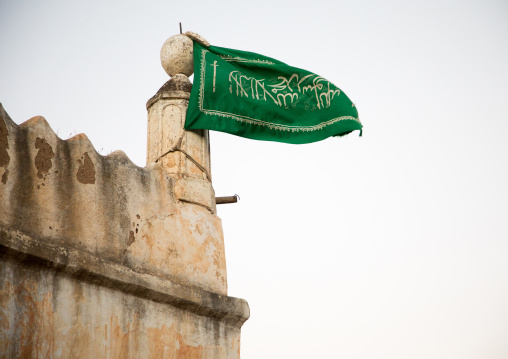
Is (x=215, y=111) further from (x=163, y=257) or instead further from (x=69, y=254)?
(x=69, y=254)

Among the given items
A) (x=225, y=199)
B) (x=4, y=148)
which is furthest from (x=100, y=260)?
(x=225, y=199)

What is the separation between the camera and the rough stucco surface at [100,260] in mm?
5164

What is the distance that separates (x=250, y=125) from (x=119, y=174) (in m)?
1.84

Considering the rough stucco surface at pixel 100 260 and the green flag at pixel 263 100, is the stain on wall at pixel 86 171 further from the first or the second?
the green flag at pixel 263 100

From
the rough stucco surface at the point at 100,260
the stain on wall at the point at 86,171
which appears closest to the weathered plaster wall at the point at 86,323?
the rough stucco surface at the point at 100,260

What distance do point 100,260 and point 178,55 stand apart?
2.65 metres

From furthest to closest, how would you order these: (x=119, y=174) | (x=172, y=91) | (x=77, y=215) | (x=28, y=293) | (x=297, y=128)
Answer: (x=297, y=128)
(x=172, y=91)
(x=119, y=174)
(x=77, y=215)
(x=28, y=293)

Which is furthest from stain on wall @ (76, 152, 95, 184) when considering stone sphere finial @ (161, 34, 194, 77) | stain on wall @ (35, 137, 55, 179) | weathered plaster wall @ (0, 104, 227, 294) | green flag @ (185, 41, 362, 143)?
stone sphere finial @ (161, 34, 194, 77)

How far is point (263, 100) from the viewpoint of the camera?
7.83 m

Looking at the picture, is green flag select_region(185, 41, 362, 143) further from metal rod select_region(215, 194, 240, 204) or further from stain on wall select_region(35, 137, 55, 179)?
stain on wall select_region(35, 137, 55, 179)

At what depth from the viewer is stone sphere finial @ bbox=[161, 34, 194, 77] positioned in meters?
7.54

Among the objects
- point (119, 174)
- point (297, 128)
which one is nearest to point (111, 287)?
point (119, 174)

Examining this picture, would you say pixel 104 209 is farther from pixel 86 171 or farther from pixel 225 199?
pixel 225 199

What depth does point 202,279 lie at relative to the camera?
671 centimetres
